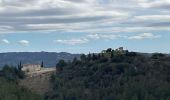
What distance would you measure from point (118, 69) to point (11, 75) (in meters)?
45.7

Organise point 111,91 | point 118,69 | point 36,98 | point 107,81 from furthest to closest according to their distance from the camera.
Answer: point 118,69
point 107,81
point 111,91
point 36,98

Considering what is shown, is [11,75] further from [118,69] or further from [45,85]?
[118,69]

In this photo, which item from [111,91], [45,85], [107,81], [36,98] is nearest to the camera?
[36,98]

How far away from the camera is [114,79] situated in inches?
6348

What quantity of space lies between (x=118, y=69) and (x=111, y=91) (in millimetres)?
28884

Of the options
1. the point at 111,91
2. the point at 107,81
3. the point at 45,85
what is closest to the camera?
the point at 111,91

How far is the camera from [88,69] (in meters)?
179

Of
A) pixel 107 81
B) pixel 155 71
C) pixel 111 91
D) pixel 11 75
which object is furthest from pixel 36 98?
pixel 11 75

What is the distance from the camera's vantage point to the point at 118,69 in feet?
568

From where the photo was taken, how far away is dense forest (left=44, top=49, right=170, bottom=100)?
461 feet

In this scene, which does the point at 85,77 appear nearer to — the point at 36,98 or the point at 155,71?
the point at 155,71

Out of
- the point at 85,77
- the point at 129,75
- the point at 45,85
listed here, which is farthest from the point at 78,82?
the point at 45,85

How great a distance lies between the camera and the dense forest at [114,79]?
5527 inches

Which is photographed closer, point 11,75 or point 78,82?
point 78,82
